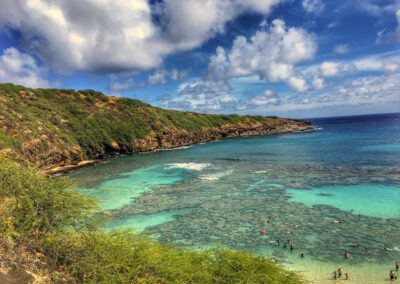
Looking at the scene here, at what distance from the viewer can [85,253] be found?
42.7 feet

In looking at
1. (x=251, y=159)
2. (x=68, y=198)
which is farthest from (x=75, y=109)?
(x=68, y=198)

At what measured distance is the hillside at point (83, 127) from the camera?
57.0 m

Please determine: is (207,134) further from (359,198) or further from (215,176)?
(359,198)

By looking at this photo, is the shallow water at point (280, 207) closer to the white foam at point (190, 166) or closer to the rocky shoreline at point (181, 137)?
the white foam at point (190, 166)

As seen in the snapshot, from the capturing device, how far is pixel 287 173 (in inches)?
1820

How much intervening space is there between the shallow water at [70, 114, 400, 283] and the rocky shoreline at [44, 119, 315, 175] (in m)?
15.3

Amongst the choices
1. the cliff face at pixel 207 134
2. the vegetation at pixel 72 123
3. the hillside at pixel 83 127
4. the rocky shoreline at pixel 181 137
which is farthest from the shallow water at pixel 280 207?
the cliff face at pixel 207 134

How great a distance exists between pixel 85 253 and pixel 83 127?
7687cm

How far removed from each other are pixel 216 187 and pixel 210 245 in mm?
17605

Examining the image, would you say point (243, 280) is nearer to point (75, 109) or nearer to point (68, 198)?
point (68, 198)

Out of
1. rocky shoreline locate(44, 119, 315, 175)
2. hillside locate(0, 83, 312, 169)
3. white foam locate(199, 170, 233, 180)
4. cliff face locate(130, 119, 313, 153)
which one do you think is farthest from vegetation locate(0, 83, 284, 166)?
white foam locate(199, 170, 233, 180)

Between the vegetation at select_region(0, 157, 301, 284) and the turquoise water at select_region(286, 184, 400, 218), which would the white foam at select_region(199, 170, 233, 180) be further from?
the vegetation at select_region(0, 157, 301, 284)

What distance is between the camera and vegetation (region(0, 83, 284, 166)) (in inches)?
2216

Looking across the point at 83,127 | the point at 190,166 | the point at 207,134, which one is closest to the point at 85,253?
A: the point at 190,166
